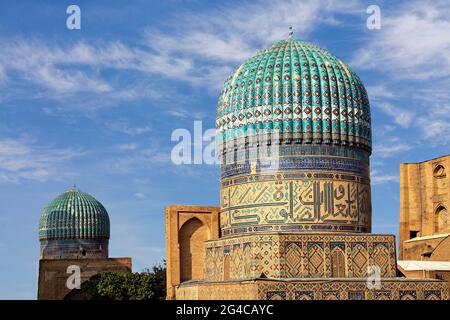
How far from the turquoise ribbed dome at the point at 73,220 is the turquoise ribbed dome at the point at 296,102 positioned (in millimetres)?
15799

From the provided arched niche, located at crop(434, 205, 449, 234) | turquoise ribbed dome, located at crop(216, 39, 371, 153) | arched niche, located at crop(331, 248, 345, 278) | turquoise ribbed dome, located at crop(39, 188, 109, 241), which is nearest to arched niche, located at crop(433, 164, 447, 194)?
arched niche, located at crop(434, 205, 449, 234)

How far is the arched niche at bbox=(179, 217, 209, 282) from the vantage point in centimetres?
2088

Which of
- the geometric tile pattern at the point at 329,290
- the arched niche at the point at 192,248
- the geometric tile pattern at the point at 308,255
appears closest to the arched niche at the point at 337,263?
the geometric tile pattern at the point at 308,255

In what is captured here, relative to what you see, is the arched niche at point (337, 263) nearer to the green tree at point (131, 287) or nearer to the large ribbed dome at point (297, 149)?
the large ribbed dome at point (297, 149)

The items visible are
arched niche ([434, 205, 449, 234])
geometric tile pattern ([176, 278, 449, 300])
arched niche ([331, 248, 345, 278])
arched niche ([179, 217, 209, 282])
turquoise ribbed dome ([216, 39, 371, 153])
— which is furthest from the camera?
arched niche ([434, 205, 449, 234])

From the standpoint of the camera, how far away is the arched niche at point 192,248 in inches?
822

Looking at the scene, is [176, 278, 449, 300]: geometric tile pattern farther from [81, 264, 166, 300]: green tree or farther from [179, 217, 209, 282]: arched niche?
[81, 264, 166, 300]: green tree

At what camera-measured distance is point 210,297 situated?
17.1 metres

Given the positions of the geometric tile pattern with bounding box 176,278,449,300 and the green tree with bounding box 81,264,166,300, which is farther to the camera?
the green tree with bounding box 81,264,166,300

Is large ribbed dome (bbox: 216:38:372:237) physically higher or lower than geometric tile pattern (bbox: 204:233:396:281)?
higher

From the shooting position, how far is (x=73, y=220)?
33.1 metres

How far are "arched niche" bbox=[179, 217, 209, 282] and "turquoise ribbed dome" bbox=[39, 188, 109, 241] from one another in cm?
1276
